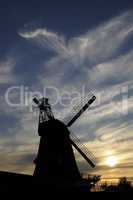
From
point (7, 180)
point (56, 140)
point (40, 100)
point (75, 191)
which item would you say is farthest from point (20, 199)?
point (40, 100)

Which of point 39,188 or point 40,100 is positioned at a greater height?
point 40,100

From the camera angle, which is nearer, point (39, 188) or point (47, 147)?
point (39, 188)

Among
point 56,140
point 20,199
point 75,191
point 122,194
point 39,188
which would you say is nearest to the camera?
point 20,199

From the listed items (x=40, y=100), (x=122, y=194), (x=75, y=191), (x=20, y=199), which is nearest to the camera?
(x=20, y=199)

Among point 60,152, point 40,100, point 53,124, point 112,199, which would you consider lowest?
point 112,199

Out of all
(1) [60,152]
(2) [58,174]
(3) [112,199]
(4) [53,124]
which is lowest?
(3) [112,199]

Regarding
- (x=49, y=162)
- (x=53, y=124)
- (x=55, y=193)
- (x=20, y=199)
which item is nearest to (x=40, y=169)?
(x=49, y=162)

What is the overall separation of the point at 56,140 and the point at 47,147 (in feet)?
4.53

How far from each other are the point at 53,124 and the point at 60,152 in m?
3.57

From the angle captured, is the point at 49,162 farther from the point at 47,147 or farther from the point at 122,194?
the point at 122,194

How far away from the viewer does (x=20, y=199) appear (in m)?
27.3

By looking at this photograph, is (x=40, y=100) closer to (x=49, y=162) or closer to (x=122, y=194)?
(x=49, y=162)

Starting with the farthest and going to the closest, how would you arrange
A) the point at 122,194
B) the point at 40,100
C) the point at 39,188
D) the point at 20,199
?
1. the point at 40,100
2. the point at 122,194
3. the point at 39,188
4. the point at 20,199

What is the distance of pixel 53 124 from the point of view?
40.7 meters
